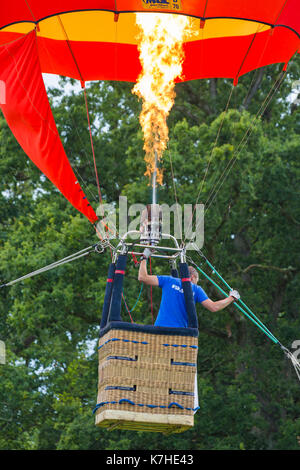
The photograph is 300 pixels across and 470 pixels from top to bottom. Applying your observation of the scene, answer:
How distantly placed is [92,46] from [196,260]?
5.36 m

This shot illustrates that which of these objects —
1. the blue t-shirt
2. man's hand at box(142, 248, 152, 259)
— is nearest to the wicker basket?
the blue t-shirt

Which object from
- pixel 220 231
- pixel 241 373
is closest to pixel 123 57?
pixel 220 231

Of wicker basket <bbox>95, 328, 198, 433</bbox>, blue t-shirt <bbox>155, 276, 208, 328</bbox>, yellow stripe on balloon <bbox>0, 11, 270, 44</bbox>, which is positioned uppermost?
yellow stripe on balloon <bbox>0, 11, 270, 44</bbox>

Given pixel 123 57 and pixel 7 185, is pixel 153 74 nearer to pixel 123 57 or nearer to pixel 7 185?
pixel 123 57

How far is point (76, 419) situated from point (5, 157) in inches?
186

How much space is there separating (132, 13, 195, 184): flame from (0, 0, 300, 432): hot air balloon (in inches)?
9.6

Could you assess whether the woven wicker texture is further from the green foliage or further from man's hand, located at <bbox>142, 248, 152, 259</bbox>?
the green foliage

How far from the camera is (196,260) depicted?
14.7 m

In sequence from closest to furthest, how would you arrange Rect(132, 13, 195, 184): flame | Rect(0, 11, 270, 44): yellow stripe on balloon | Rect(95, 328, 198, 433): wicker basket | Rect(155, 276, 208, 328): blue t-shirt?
Rect(95, 328, 198, 433): wicker basket
Rect(155, 276, 208, 328): blue t-shirt
Rect(132, 13, 195, 184): flame
Rect(0, 11, 270, 44): yellow stripe on balloon

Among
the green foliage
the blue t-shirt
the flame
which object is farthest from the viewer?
the green foliage

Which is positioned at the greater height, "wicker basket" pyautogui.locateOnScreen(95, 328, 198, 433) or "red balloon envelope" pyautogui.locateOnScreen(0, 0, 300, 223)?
"red balloon envelope" pyautogui.locateOnScreen(0, 0, 300, 223)

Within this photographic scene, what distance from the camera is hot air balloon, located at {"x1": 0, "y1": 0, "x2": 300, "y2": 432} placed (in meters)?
6.85

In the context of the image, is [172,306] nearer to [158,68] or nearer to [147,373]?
[147,373]

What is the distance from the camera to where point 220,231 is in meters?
15.4
